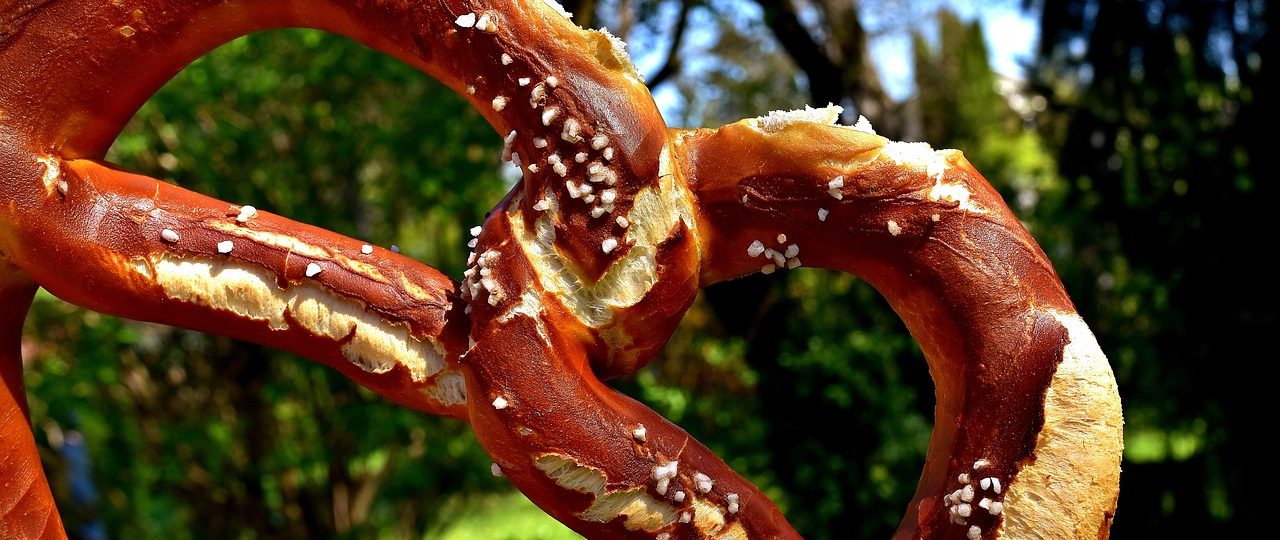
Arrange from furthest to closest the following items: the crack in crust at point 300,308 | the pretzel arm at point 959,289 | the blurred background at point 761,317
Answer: the blurred background at point 761,317 → the crack in crust at point 300,308 → the pretzel arm at point 959,289

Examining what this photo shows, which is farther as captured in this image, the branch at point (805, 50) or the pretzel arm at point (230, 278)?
the branch at point (805, 50)

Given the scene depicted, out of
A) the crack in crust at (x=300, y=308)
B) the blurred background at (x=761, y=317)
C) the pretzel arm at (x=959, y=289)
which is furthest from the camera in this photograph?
the blurred background at (x=761, y=317)

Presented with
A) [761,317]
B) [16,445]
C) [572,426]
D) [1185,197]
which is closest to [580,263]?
[572,426]

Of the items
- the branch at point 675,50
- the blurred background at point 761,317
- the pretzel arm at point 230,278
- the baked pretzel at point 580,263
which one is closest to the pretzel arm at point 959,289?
the baked pretzel at point 580,263

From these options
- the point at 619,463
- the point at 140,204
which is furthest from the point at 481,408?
Answer: the point at 140,204

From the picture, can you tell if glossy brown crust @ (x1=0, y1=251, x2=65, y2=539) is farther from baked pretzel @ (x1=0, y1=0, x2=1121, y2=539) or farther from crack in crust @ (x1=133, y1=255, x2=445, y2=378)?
crack in crust @ (x1=133, y1=255, x2=445, y2=378)

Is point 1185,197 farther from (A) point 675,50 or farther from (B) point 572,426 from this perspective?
(B) point 572,426

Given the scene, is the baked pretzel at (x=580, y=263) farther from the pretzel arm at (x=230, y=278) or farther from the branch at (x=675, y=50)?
the branch at (x=675, y=50)
